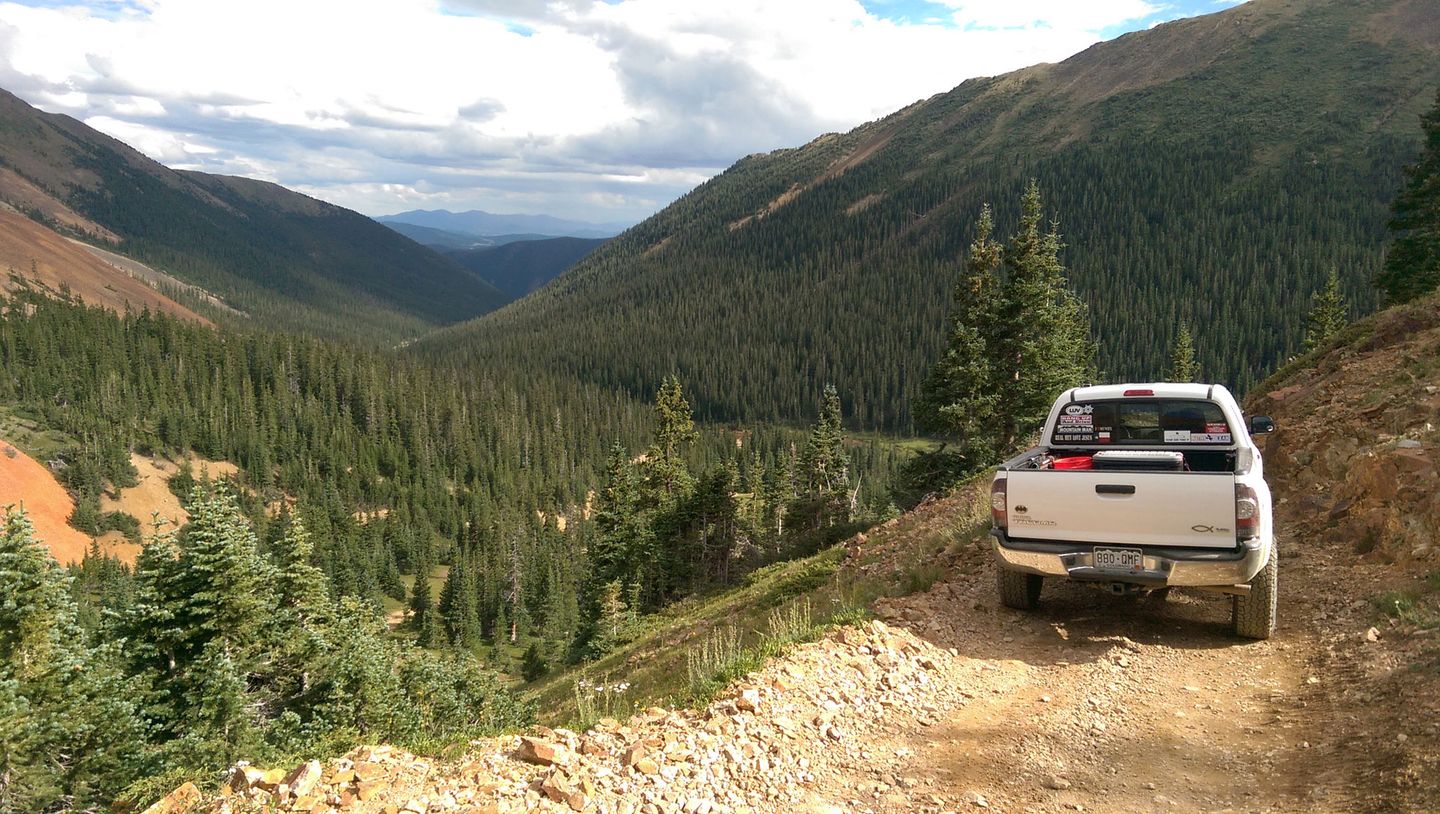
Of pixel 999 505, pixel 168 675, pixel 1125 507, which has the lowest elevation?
pixel 168 675

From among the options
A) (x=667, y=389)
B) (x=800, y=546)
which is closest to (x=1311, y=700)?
(x=800, y=546)

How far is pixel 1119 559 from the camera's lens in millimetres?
7629

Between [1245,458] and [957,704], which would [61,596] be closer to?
[957,704]

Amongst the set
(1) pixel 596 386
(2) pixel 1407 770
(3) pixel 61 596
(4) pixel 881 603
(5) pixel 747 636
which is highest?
(2) pixel 1407 770

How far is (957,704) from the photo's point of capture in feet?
23.3

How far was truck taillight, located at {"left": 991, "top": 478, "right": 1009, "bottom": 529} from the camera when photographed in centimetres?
835

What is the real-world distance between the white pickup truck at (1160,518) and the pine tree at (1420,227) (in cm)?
3139

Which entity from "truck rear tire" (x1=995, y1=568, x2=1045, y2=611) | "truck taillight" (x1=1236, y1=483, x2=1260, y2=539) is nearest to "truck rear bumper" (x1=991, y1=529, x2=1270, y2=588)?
"truck taillight" (x1=1236, y1=483, x2=1260, y2=539)

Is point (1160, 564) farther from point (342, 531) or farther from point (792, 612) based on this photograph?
point (342, 531)

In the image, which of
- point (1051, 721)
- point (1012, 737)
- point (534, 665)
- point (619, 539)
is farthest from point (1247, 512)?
point (534, 665)

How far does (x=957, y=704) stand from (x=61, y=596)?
22642mm

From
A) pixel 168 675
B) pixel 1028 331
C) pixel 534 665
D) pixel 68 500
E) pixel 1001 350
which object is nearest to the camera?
pixel 168 675

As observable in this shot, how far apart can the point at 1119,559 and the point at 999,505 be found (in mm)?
1346

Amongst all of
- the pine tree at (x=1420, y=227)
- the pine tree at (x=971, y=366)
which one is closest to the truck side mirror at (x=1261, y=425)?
the pine tree at (x=971, y=366)
